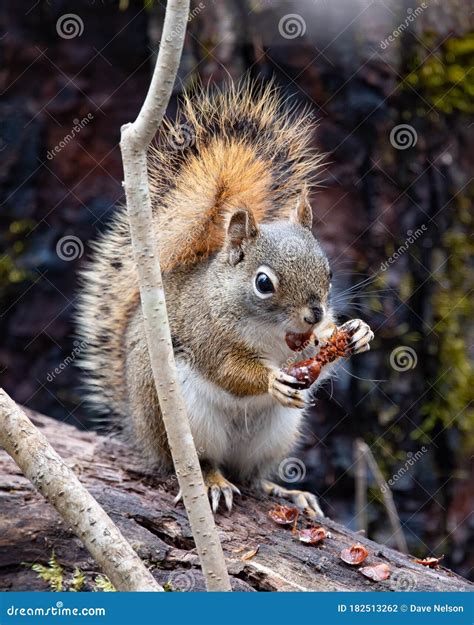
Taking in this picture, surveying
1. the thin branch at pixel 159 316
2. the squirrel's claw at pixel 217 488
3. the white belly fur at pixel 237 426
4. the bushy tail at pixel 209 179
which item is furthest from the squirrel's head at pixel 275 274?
the thin branch at pixel 159 316

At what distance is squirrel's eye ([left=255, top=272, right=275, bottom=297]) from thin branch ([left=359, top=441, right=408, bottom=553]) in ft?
3.36

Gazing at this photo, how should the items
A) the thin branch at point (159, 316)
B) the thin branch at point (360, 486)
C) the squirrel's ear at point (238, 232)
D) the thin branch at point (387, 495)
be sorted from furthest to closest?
the thin branch at point (360, 486)
the thin branch at point (387, 495)
the squirrel's ear at point (238, 232)
the thin branch at point (159, 316)

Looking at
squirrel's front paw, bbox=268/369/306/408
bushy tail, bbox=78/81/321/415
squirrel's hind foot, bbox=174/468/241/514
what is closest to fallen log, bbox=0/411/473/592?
squirrel's hind foot, bbox=174/468/241/514

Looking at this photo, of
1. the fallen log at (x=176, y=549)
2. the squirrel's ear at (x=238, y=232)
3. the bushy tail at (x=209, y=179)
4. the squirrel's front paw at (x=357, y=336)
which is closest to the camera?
the fallen log at (x=176, y=549)

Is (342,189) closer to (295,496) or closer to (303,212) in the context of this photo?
(303,212)

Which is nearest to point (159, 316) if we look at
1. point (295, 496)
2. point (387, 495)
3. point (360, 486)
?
point (295, 496)

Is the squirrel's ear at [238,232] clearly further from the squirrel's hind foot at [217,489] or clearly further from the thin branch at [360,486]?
the thin branch at [360,486]

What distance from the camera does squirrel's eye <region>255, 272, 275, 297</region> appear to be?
2.46 m

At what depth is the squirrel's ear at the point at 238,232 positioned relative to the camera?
2.58m

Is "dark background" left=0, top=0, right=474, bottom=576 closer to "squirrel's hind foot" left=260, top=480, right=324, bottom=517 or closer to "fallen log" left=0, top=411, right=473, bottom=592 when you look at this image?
"squirrel's hind foot" left=260, top=480, right=324, bottom=517

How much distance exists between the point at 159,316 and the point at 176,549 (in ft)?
2.90

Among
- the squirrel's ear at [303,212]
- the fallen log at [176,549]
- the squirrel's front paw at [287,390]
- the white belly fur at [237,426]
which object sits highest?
the squirrel's ear at [303,212]

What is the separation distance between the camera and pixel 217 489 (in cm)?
263

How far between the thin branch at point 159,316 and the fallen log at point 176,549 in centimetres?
49
